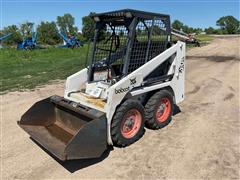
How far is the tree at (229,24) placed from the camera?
95.6 metres

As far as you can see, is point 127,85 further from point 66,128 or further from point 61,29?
point 61,29

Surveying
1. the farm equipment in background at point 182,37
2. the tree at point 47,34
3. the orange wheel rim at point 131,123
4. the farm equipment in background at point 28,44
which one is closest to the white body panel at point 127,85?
the orange wheel rim at point 131,123

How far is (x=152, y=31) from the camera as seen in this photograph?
466 cm

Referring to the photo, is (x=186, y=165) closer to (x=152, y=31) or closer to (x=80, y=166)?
(x=80, y=166)

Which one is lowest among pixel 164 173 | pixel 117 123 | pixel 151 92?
pixel 164 173

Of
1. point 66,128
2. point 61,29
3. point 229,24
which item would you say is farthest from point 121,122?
point 229,24

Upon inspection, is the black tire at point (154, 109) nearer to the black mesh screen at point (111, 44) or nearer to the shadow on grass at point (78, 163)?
the black mesh screen at point (111, 44)

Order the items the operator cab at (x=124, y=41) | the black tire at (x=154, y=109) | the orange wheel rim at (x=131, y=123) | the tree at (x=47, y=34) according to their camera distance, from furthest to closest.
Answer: the tree at (x=47, y=34) → the black tire at (x=154, y=109) → the operator cab at (x=124, y=41) → the orange wheel rim at (x=131, y=123)

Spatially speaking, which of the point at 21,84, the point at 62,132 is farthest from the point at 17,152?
the point at 21,84

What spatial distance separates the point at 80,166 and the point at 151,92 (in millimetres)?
1909

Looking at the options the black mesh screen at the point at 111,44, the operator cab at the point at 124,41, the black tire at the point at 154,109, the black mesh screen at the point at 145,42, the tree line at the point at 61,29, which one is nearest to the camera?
the operator cab at the point at 124,41

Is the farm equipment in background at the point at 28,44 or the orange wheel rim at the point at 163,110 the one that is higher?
the farm equipment in background at the point at 28,44

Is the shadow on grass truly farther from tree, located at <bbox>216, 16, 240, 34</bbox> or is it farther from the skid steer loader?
tree, located at <bbox>216, 16, 240, 34</bbox>

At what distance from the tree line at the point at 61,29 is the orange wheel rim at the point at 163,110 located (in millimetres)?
20851
